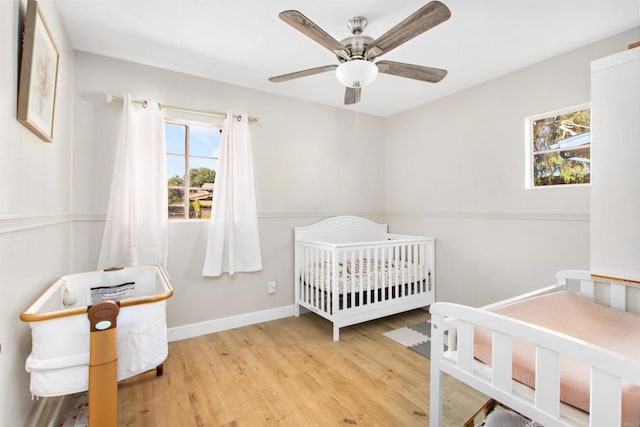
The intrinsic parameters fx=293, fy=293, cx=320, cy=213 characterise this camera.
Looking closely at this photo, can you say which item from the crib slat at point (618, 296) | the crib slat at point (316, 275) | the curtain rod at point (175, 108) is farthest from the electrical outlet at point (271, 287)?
the crib slat at point (618, 296)

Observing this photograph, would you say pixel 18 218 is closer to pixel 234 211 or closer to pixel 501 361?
pixel 234 211

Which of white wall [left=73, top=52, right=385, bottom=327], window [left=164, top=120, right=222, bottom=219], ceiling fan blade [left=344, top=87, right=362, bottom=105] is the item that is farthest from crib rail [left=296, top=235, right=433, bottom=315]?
ceiling fan blade [left=344, top=87, right=362, bottom=105]

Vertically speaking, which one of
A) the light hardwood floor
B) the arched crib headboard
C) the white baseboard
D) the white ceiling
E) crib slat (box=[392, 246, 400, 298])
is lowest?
the light hardwood floor

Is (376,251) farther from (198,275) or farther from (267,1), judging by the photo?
(267,1)

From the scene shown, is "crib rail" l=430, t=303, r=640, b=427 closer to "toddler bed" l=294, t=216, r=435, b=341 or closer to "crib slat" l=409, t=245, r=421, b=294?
"toddler bed" l=294, t=216, r=435, b=341

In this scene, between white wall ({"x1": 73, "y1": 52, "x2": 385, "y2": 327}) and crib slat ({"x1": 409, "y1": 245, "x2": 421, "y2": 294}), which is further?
crib slat ({"x1": 409, "y1": 245, "x2": 421, "y2": 294})

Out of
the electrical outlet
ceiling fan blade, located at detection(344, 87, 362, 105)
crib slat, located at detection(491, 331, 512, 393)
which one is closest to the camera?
crib slat, located at detection(491, 331, 512, 393)

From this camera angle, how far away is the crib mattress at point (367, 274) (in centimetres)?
263

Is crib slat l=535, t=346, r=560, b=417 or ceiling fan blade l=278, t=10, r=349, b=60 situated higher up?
ceiling fan blade l=278, t=10, r=349, b=60

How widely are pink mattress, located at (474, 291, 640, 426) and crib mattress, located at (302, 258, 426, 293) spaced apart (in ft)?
4.60

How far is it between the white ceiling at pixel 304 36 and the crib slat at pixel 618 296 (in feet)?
5.25

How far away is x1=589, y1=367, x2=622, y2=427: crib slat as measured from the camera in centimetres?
77

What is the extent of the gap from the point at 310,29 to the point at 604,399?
175 centimetres

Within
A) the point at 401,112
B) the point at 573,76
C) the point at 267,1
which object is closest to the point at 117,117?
the point at 267,1
